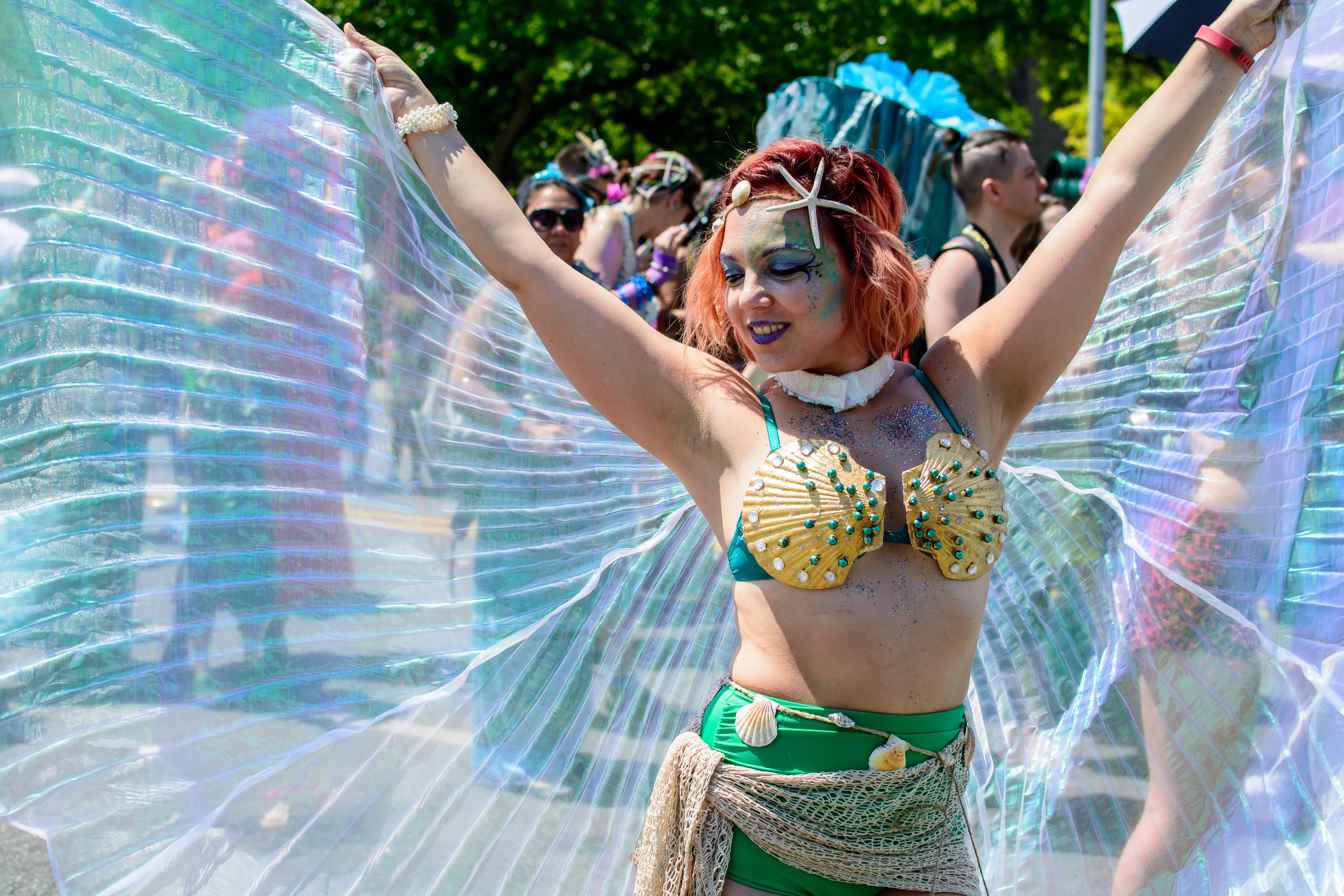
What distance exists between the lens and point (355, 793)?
213 cm

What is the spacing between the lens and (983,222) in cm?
400

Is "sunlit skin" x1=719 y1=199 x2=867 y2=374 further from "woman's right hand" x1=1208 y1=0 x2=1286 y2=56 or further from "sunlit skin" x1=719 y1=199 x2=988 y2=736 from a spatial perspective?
"woman's right hand" x1=1208 y1=0 x2=1286 y2=56

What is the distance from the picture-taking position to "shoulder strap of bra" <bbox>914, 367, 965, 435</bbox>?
1.95 meters

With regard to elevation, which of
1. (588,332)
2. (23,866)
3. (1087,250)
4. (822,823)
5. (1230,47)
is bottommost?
(23,866)

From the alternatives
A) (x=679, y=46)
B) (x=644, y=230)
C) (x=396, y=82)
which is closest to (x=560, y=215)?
(x=644, y=230)

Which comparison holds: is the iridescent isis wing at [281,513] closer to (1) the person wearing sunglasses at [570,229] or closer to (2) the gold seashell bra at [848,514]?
(2) the gold seashell bra at [848,514]

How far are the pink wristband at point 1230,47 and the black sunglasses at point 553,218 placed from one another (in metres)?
2.84

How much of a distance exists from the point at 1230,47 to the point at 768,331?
3.06ft

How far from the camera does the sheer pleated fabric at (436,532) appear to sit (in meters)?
1.87

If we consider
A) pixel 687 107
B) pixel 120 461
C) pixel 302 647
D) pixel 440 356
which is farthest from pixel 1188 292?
pixel 687 107

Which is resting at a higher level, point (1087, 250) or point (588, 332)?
point (1087, 250)

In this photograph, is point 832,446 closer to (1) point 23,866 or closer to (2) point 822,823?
(2) point 822,823

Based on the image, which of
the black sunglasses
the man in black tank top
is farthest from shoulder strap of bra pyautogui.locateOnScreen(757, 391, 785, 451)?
the black sunglasses

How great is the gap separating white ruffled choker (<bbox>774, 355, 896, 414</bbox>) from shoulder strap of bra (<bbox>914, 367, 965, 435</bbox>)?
0.18 feet
